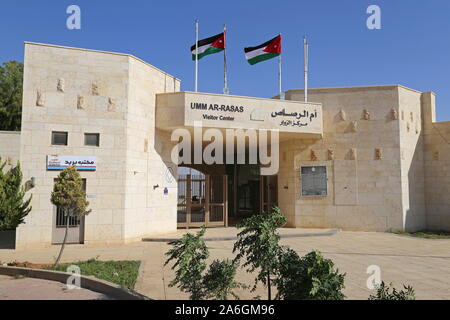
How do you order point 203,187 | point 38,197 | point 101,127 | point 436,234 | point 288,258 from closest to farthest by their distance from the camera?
point 288,258
point 38,197
point 101,127
point 436,234
point 203,187

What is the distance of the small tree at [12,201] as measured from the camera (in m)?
10.5

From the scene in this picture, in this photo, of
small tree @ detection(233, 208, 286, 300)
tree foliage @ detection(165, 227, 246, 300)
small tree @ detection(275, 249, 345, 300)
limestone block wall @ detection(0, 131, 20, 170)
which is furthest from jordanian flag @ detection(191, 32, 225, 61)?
small tree @ detection(275, 249, 345, 300)

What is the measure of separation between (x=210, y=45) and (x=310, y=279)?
14.6 m

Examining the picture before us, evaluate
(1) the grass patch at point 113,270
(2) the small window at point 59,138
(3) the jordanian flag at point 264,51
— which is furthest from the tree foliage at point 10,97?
(1) the grass patch at point 113,270

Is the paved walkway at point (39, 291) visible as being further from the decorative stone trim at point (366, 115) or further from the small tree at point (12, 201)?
the decorative stone trim at point (366, 115)

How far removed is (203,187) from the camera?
17.3 meters

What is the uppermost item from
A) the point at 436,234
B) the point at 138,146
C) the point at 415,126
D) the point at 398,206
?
the point at 415,126

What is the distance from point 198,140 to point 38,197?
752 cm

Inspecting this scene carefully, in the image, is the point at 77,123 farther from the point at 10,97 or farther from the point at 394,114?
the point at 10,97

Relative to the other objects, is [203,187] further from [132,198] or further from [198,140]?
[132,198]

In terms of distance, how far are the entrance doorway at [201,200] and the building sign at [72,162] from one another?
4566 mm

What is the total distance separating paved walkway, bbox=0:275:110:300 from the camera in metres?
6.52

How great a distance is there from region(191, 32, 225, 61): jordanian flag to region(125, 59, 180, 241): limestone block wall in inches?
95.8

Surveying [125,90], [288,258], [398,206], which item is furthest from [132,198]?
[398,206]
